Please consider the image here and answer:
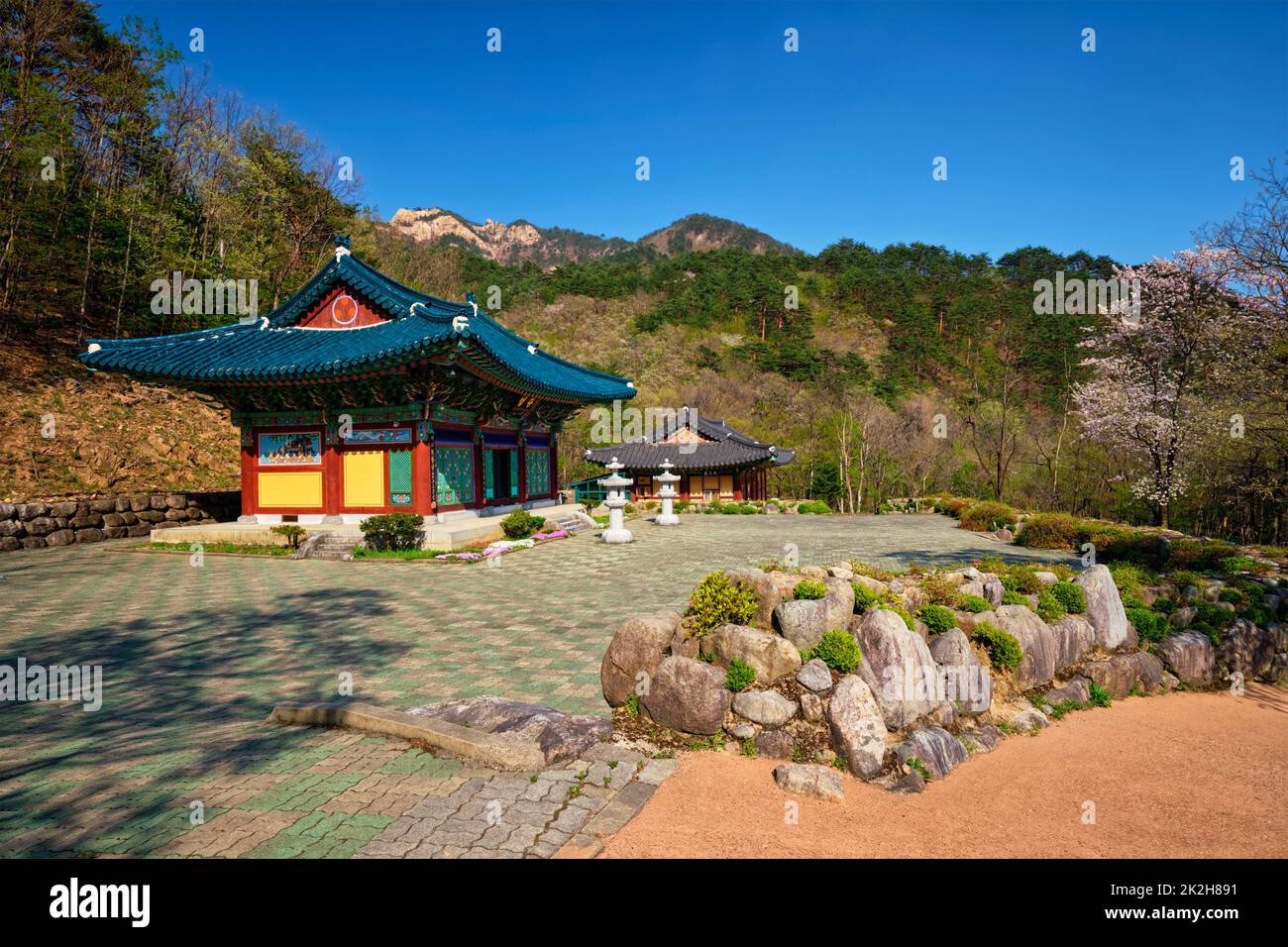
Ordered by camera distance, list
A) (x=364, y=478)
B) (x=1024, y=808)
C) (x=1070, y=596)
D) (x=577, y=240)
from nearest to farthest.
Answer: (x=1024, y=808) < (x=1070, y=596) < (x=364, y=478) < (x=577, y=240)

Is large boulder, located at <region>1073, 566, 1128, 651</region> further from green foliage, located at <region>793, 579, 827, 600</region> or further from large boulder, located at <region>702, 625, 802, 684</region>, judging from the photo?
large boulder, located at <region>702, 625, 802, 684</region>

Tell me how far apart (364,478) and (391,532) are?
295 centimetres

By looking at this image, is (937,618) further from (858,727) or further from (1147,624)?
(1147,624)

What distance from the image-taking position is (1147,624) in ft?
25.3

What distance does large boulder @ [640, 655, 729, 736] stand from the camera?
5141 millimetres

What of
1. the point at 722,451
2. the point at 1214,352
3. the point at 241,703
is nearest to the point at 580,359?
the point at 722,451

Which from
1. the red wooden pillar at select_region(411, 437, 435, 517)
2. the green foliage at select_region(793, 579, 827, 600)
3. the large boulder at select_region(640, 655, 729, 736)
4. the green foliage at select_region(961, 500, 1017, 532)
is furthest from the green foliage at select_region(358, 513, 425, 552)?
the green foliage at select_region(961, 500, 1017, 532)

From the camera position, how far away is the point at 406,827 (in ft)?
11.4

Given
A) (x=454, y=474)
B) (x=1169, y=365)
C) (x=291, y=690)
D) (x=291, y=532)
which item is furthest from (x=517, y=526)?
(x=1169, y=365)

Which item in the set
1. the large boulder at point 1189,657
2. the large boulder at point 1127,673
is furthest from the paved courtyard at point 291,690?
the large boulder at point 1189,657

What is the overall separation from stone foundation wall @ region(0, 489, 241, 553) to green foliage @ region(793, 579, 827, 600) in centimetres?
2014

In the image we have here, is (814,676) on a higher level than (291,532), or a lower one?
lower

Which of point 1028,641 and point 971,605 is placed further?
point 971,605
